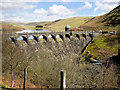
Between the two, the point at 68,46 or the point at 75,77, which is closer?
the point at 75,77

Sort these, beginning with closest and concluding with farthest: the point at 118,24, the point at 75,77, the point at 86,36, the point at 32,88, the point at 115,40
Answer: the point at 75,77 < the point at 32,88 < the point at 115,40 < the point at 86,36 < the point at 118,24

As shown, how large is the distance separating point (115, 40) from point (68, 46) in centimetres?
2921

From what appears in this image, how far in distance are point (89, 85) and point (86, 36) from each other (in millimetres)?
70945

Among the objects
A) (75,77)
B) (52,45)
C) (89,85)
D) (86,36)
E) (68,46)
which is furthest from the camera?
(86,36)

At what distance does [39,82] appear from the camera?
32.8 m

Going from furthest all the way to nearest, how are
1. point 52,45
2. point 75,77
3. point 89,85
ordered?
1. point 52,45
2. point 75,77
3. point 89,85

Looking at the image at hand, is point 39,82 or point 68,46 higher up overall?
point 68,46

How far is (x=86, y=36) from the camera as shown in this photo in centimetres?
9744

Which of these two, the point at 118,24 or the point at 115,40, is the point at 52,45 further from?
the point at 118,24

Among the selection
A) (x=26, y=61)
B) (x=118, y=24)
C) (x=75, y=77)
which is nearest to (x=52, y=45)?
(x=26, y=61)

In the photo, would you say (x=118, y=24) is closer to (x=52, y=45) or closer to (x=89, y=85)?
(x=52, y=45)

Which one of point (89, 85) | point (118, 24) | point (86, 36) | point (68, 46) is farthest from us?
point (118, 24)

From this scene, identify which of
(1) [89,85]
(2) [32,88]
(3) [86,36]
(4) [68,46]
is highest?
(3) [86,36]

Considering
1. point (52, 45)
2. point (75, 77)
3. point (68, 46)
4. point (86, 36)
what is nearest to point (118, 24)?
point (86, 36)
